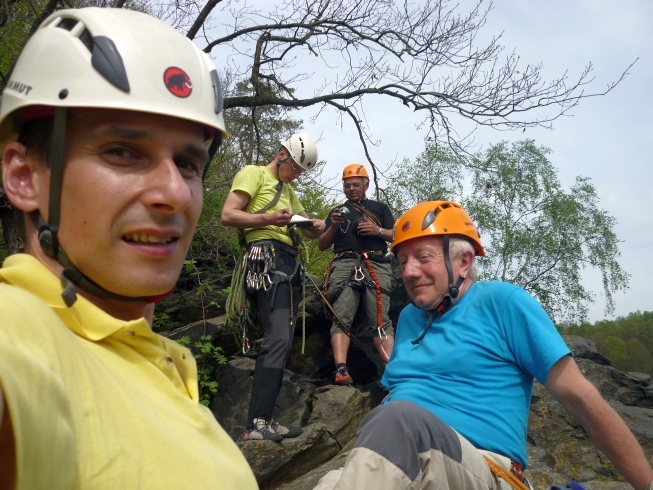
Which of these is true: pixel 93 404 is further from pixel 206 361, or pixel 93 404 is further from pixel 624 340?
pixel 624 340

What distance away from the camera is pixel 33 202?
1.20 meters

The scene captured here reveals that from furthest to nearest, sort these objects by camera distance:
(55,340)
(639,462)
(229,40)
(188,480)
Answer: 1. (229,40)
2. (639,462)
3. (188,480)
4. (55,340)

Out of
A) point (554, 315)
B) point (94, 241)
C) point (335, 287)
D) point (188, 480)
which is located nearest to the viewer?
point (188, 480)

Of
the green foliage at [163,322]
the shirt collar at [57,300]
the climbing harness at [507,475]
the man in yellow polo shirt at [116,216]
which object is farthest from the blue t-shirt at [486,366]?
the green foliage at [163,322]

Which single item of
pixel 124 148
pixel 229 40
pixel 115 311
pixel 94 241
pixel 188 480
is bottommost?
pixel 188 480

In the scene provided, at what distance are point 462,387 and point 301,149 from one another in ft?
9.47

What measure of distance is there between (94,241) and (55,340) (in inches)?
13.5

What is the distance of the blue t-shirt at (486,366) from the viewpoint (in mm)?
2951

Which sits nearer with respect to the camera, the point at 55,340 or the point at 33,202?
the point at 55,340

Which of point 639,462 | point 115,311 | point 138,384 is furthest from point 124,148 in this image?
point 639,462

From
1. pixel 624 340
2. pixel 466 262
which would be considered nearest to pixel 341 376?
pixel 466 262

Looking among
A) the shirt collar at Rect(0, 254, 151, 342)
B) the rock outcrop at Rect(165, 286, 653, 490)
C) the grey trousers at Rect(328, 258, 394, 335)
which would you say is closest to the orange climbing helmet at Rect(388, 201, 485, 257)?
the rock outcrop at Rect(165, 286, 653, 490)

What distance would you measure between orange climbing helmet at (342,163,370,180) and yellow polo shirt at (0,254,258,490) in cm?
580

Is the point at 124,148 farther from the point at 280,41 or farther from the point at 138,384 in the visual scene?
the point at 280,41
